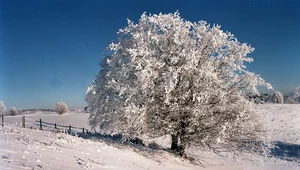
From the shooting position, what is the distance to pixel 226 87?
19688mm

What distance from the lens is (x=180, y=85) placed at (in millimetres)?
18172

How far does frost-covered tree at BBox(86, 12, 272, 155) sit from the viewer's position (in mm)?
17859

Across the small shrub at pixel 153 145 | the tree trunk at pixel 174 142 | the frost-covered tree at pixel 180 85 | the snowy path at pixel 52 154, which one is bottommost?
the small shrub at pixel 153 145

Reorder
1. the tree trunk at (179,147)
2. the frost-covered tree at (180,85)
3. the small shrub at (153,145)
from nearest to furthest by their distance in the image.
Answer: the frost-covered tree at (180,85) → the tree trunk at (179,147) → the small shrub at (153,145)

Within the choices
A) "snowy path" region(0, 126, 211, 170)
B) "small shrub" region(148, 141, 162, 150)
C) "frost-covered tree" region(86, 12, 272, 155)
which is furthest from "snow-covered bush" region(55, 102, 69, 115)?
"snowy path" region(0, 126, 211, 170)

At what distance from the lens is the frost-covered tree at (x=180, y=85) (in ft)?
58.6

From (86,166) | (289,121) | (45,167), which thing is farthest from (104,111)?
(289,121)

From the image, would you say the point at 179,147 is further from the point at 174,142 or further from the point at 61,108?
the point at 61,108

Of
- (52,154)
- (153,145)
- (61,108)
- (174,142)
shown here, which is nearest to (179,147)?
(174,142)

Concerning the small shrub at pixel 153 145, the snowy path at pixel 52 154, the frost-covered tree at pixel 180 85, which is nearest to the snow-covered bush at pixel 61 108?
the small shrub at pixel 153 145

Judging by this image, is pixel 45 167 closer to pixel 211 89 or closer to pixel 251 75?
pixel 211 89

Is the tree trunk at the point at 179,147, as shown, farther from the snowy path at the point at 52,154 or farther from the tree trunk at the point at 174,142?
the snowy path at the point at 52,154

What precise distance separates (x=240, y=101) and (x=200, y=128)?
2.94 m

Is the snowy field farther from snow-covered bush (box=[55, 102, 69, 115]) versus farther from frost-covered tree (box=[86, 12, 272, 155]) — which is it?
snow-covered bush (box=[55, 102, 69, 115])
